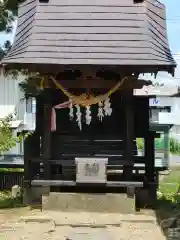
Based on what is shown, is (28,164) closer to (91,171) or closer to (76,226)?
(91,171)

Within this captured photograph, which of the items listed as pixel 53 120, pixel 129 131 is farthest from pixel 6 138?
pixel 129 131

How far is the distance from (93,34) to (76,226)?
4.25 metres

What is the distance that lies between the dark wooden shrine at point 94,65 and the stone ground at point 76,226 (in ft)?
2.87

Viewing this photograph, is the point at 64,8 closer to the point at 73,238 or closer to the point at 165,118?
the point at 73,238

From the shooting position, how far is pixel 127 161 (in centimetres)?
1078

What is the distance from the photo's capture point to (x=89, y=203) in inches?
410

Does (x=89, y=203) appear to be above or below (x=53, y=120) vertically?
below

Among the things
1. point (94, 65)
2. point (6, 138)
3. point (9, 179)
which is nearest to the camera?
point (6, 138)

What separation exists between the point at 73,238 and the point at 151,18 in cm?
570

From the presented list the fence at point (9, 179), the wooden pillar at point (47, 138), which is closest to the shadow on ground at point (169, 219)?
the wooden pillar at point (47, 138)

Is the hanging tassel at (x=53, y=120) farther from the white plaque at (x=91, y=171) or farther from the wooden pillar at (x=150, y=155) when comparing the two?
the wooden pillar at (x=150, y=155)

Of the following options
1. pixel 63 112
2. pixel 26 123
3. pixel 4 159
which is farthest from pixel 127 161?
pixel 26 123

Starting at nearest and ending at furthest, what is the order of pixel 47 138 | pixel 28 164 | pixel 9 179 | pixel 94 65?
1. pixel 94 65
2. pixel 47 138
3. pixel 28 164
4. pixel 9 179

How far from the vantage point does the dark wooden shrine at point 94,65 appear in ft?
33.4
